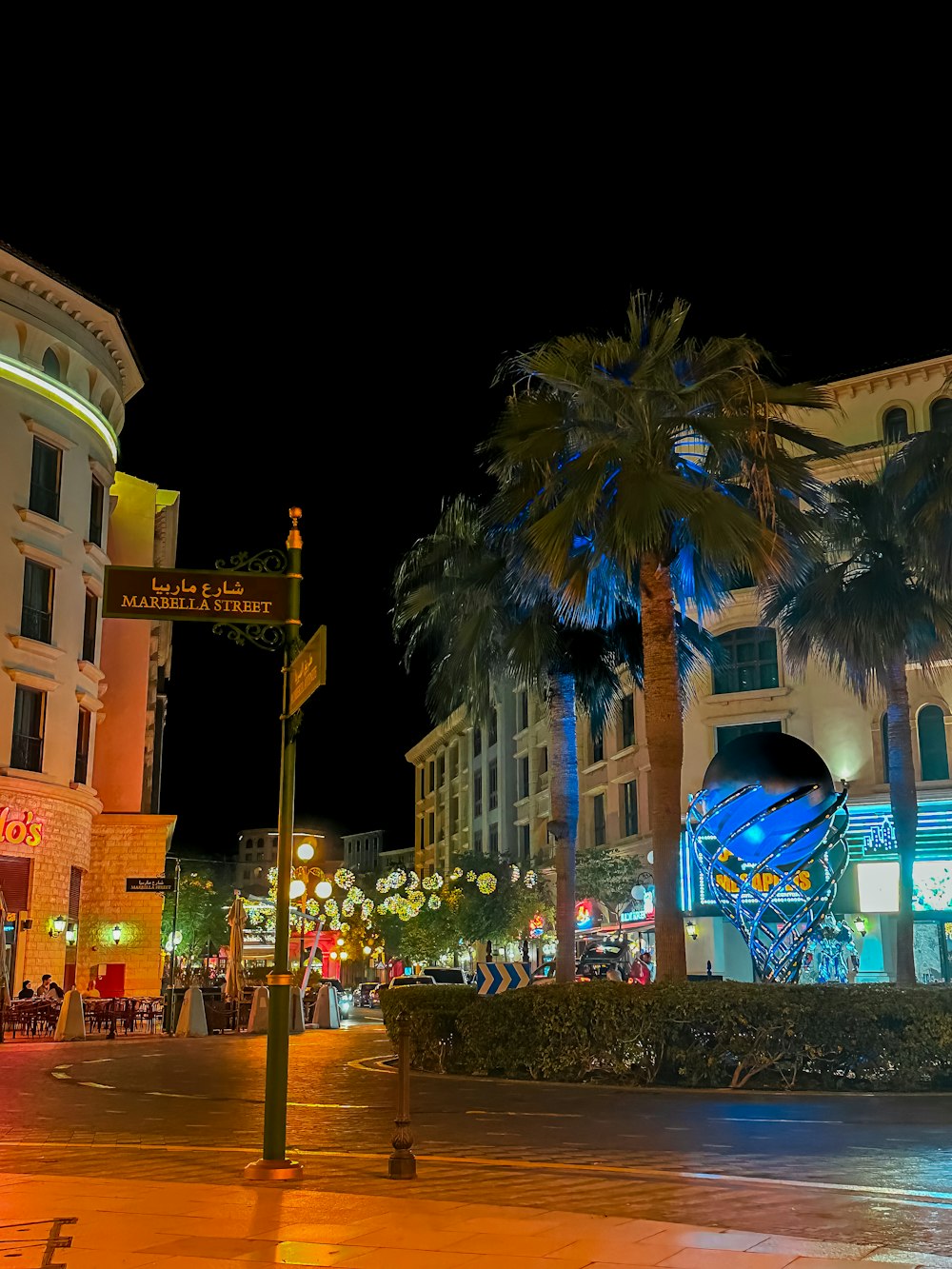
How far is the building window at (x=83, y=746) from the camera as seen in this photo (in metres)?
37.2

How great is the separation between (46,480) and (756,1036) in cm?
2593

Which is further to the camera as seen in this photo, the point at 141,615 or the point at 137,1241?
the point at 141,615

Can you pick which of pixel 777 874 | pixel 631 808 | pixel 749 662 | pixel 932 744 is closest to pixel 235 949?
pixel 631 808

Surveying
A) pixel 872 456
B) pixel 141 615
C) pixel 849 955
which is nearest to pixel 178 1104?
pixel 141 615

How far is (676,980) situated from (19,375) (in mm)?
24788

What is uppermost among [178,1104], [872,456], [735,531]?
[872,456]

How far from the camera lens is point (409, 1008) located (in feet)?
71.3

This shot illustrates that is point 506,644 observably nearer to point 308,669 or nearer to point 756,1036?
point 756,1036

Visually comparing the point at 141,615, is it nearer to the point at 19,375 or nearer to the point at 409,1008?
the point at 409,1008

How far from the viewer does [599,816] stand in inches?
2186

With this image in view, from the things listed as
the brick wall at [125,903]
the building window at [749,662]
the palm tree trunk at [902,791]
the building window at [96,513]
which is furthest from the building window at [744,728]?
the building window at [96,513]

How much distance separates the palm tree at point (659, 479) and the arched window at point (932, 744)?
22016 millimetres

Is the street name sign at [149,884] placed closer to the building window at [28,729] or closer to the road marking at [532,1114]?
the building window at [28,729]

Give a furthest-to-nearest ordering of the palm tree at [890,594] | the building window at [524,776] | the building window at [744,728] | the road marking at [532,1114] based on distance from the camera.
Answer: the building window at [524,776] → the building window at [744,728] → the palm tree at [890,594] → the road marking at [532,1114]
